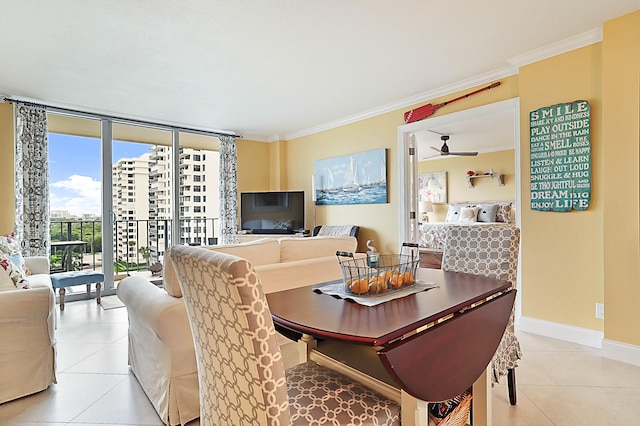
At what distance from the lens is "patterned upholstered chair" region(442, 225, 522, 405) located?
5.91 ft

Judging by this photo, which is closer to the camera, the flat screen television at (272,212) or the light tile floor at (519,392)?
the light tile floor at (519,392)

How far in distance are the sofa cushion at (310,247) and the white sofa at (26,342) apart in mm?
1458

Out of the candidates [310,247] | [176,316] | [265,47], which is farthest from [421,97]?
[176,316]

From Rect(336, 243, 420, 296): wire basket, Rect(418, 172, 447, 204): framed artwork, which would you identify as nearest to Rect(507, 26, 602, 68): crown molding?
Rect(336, 243, 420, 296): wire basket

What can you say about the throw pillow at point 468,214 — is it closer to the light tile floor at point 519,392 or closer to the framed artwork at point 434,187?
the framed artwork at point 434,187

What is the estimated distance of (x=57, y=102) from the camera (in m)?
4.07

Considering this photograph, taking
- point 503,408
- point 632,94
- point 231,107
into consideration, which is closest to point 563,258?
point 632,94

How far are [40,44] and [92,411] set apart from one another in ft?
8.98

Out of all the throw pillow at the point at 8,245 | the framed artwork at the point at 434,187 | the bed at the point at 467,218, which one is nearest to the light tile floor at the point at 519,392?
the throw pillow at the point at 8,245

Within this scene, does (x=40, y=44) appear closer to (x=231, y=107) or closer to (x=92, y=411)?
(x=231, y=107)

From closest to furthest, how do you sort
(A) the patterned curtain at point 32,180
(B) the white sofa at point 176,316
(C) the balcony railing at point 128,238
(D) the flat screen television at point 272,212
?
(B) the white sofa at point 176,316 < (A) the patterned curtain at point 32,180 < (C) the balcony railing at point 128,238 < (D) the flat screen television at point 272,212

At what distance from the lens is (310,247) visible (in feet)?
8.04

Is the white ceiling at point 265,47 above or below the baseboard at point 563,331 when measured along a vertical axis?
above

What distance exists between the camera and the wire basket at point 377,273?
4.33 ft
